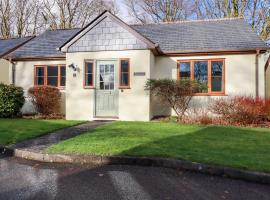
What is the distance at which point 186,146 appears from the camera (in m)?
6.71

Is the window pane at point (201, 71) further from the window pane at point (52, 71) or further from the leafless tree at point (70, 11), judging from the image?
the leafless tree at point (70, 11)

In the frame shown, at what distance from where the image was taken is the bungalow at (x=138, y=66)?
12.7 m

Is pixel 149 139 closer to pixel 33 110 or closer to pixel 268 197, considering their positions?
pixel 268 197

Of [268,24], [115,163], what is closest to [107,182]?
[115,163]

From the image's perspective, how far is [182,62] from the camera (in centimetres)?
1401

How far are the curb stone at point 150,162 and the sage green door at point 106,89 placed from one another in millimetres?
6478

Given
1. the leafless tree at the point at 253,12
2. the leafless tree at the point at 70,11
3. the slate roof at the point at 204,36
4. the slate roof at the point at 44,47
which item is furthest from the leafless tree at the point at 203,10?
the slate roof at the point at 44,47

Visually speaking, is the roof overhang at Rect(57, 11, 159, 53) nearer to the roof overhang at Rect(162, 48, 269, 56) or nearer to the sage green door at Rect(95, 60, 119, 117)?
the roof overhang at Rect(162, 48, 269, 56)

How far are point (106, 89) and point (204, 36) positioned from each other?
6257mm

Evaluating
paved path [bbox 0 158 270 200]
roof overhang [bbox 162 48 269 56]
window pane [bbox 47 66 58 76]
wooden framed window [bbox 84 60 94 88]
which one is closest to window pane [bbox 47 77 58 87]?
window pane [bbox 47 66 58 76]

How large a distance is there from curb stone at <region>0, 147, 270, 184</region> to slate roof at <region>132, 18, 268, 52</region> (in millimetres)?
9120

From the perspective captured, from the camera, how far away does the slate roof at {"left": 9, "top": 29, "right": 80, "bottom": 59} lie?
51.2 ft

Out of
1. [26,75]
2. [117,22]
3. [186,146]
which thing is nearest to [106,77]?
[117,22]

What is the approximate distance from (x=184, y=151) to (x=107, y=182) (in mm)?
2223
